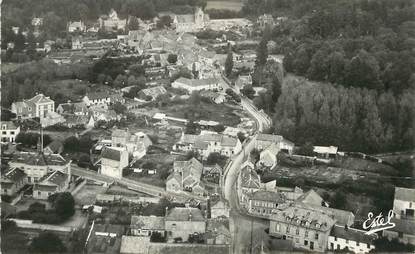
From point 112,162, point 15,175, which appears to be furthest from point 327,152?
point 15,175

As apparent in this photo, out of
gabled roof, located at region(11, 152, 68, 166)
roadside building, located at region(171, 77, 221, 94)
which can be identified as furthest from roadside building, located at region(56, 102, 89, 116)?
gabled roof, located at region(11, 152, 68, 166)

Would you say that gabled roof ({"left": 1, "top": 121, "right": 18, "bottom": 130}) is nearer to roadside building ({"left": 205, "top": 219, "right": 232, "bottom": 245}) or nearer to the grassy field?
roadside building ({"left": 205, "top": 219, "right": 232, "bottom": 245})

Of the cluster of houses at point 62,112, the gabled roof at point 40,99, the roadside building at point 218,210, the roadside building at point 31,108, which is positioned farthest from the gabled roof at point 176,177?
the gabled roof at point 40,99

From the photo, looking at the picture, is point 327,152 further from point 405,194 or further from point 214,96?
point 214,96

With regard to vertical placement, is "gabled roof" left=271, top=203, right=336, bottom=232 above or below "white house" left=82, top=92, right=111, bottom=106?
below

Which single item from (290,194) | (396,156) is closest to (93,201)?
(290,194)

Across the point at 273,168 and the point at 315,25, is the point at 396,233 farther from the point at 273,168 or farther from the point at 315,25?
the point at 315,25

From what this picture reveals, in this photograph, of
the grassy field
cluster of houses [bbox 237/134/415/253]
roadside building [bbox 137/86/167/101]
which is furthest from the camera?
the grassy field
